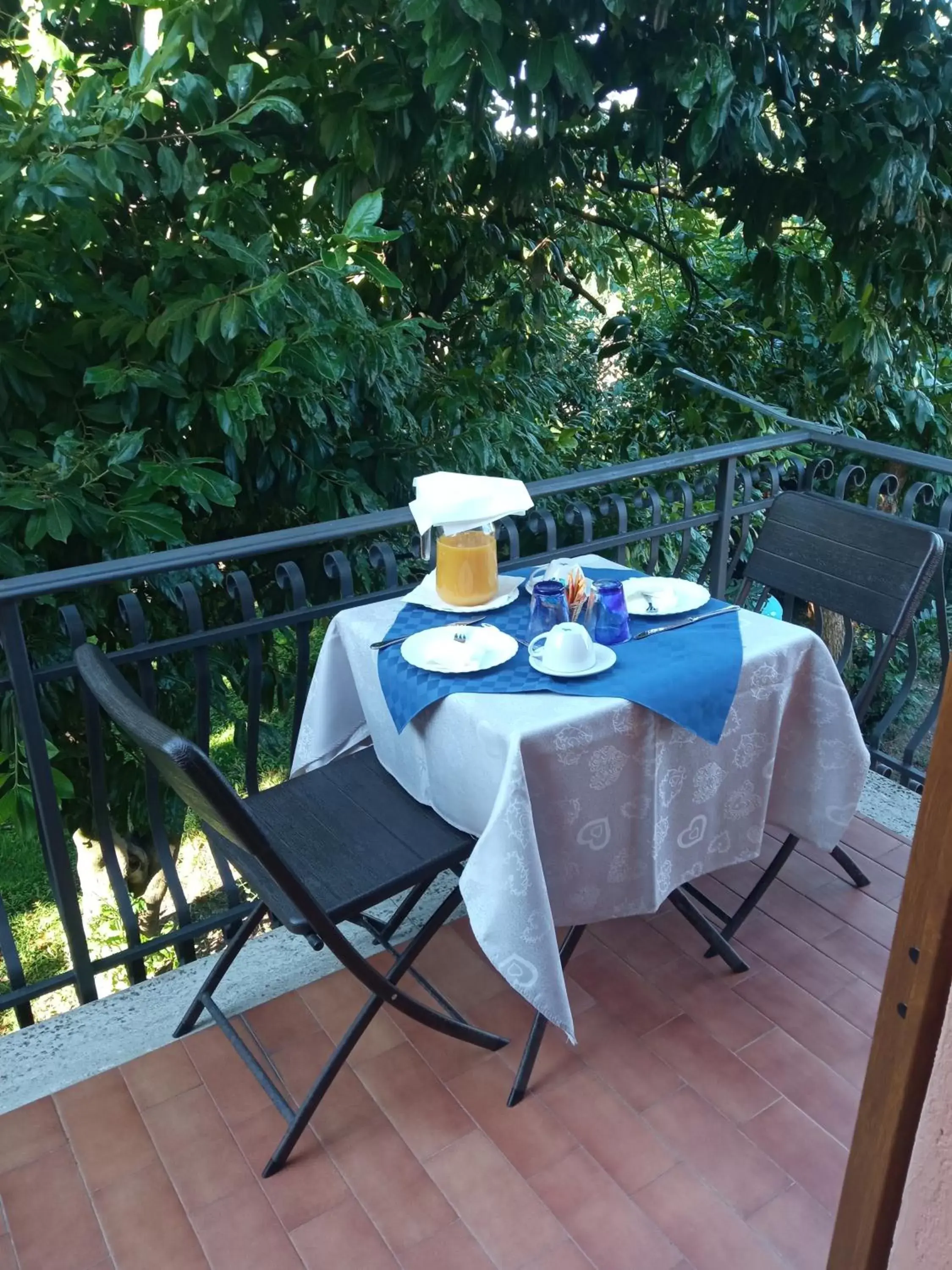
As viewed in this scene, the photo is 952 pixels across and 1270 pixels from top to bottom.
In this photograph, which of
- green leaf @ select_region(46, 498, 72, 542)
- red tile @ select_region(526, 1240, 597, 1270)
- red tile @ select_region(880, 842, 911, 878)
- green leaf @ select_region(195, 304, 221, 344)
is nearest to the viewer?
red tile @ select_region(526, 1240, 597, 1270)

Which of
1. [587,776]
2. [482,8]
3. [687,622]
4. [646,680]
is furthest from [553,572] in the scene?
[482,8]

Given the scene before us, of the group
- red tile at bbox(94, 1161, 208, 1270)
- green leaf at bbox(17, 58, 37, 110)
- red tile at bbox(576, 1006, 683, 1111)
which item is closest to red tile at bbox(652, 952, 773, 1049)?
red tile at bbox(576, 1006, 683, 1111)

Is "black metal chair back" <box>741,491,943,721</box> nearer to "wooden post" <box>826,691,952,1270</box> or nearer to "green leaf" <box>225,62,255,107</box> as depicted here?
"wooden post" <box>826,691,952,1270</box>

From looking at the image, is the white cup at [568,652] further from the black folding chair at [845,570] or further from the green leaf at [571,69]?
the green leaf at [571,69]

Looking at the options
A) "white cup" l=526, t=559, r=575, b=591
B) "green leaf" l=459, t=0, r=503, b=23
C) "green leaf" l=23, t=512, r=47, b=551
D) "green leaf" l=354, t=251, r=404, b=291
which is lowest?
"white cup" l=526, t=559, r=575, b=591

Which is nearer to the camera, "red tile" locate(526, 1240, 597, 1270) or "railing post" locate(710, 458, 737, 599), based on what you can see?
"red tile" locate(526, 1240, 597, 1270)

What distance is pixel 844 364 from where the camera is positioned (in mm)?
4344

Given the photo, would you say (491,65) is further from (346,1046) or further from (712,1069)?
(712,1069)

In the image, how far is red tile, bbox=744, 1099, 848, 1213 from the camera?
182 centimetres

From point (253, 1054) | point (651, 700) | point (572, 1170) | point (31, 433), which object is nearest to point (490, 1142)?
point (572, 1170)

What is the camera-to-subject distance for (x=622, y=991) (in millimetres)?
2285

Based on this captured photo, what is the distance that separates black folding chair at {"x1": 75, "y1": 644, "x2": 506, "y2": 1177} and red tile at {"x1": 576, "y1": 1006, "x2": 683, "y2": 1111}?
0.20 metres

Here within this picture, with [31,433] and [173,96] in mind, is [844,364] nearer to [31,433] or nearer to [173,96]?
[173,96]

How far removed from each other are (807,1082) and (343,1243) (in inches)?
38.5
